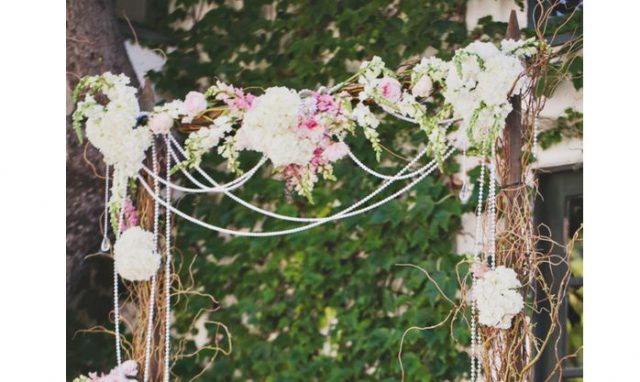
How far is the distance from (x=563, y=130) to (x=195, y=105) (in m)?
1.44

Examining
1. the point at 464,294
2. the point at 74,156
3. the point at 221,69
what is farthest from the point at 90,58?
the point at 464,294

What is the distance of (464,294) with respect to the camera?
3586 millimetres

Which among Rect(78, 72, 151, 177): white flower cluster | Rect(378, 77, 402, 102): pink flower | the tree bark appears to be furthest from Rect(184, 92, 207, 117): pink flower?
the tree bark

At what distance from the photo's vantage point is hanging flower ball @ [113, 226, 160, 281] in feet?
13.3

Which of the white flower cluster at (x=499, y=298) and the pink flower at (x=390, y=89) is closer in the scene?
the white flower cluster at (x=499, y=298)

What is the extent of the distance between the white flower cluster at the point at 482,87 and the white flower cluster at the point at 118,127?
1.14 meters

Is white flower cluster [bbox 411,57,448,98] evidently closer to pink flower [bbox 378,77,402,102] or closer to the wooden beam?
pink flower [bbox 378,77,402,102]

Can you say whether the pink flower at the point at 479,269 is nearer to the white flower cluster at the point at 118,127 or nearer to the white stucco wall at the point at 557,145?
the white stucco wall at the point at 557,145

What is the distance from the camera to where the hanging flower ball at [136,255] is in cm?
407

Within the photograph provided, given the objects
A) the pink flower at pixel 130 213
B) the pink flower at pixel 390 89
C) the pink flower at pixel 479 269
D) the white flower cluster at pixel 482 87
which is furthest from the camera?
the pink flower at pixel 130 213

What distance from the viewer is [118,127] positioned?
3.90 metres

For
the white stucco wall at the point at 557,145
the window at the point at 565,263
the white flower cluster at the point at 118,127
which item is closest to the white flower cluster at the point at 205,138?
the white flower cluster at the point at 118,127
